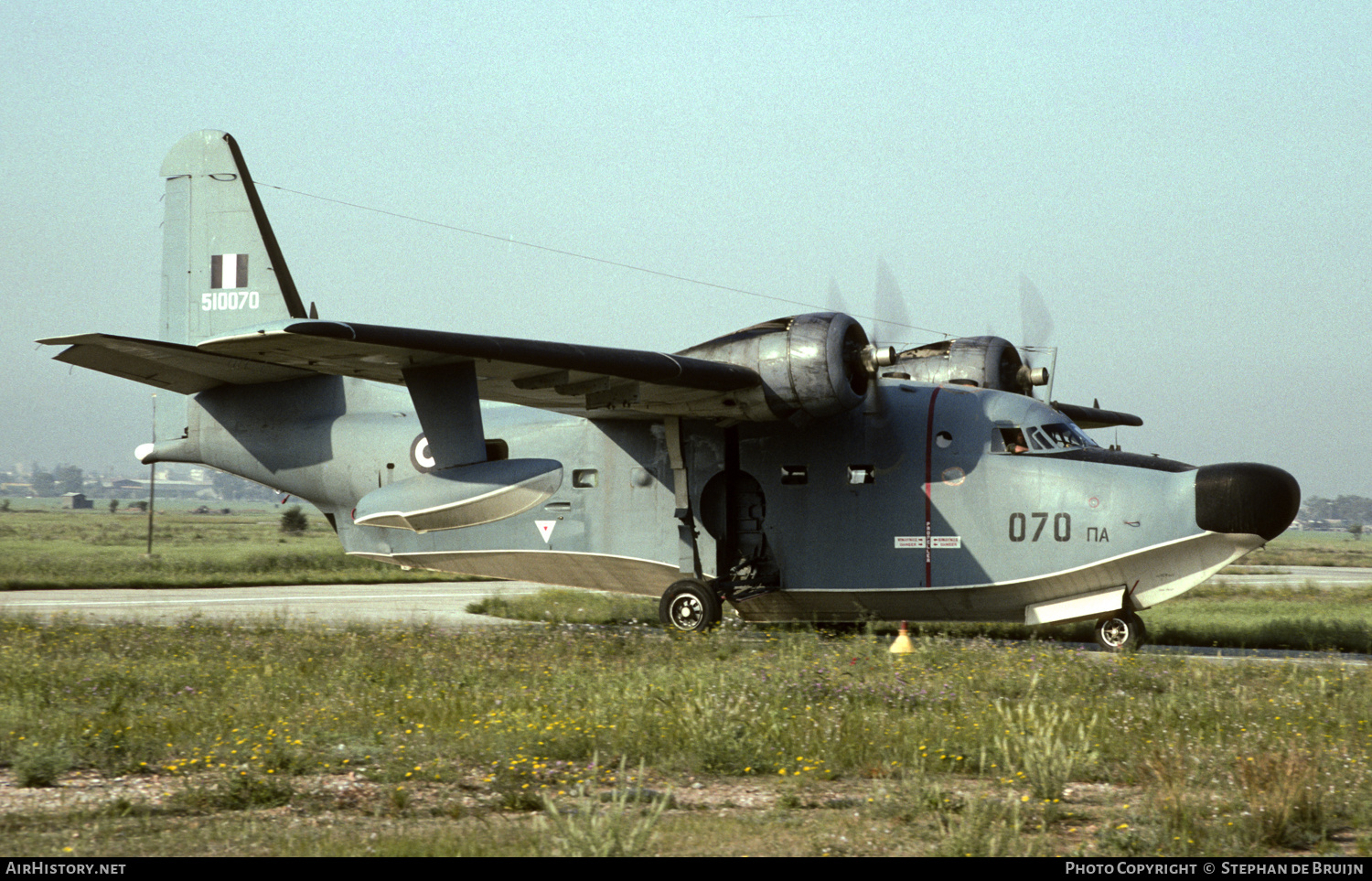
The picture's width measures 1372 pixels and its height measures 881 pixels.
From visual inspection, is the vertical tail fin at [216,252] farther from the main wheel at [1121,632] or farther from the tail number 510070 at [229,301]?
the main wheel at [1121,632]

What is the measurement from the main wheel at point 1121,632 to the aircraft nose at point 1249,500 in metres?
1.66

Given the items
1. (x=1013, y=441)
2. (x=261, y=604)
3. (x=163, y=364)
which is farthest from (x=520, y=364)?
(x=261, y=604)

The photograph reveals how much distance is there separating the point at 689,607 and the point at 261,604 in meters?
10.9

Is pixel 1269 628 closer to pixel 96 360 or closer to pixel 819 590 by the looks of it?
pixel 819 590

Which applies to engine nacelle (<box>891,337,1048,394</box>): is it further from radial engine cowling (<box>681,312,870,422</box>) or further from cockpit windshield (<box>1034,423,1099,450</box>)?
radial engine cowling (<box>681,312,870,422</box>)

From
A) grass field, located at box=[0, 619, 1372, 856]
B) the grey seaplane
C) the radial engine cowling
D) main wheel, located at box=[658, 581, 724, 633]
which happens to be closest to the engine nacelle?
the grey seaplane

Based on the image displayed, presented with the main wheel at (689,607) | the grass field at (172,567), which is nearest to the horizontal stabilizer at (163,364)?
the grass field at (172,567)

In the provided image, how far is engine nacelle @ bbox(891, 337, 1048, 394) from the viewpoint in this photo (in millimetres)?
16922

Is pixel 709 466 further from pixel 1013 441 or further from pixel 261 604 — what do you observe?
pixel 261 604

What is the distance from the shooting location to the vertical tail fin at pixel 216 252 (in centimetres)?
1759

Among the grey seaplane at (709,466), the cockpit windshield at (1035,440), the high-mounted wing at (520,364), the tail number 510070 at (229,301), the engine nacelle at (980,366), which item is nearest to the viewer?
the high-mounted wing at (520,364)

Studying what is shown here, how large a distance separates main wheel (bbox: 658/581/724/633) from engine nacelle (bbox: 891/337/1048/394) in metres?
4.78

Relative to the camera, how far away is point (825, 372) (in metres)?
13.4

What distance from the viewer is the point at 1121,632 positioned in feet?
45.8
